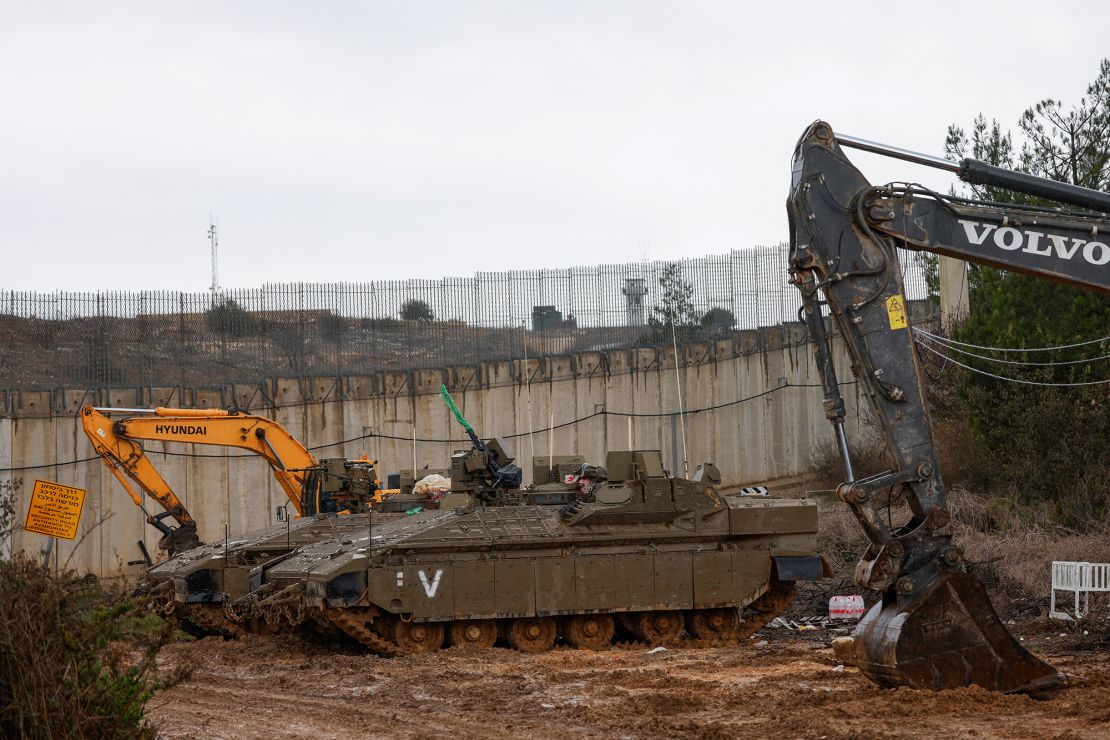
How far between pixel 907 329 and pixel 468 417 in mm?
18915

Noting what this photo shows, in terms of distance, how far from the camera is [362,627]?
16719 mm

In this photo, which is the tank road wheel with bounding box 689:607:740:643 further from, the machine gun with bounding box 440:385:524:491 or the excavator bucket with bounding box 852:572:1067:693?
the excavator bucket with bounding box 852:572:1067:693

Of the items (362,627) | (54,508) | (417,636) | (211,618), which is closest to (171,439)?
(211,618)

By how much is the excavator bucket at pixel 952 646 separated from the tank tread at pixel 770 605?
7.99 meters

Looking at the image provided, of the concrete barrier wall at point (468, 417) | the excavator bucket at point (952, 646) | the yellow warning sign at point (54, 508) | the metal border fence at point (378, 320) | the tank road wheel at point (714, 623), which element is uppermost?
the metal border fence at point (378, 320)

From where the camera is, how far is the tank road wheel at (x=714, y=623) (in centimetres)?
1850

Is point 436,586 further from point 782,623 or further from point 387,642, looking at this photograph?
point 782,623

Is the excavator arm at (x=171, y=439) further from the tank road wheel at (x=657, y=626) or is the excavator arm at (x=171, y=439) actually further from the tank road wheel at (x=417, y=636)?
the tank road wheel at (x=657, y=626)

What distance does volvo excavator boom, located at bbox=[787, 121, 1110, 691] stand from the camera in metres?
10.6

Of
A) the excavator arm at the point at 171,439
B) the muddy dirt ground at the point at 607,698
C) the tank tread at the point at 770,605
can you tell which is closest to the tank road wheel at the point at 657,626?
the muddy dirt ground at the point at 607,698

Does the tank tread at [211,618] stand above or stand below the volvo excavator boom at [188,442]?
below

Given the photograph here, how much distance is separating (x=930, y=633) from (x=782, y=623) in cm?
931

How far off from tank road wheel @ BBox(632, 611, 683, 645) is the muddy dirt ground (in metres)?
0.75

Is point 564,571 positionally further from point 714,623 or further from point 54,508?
point 54,508
